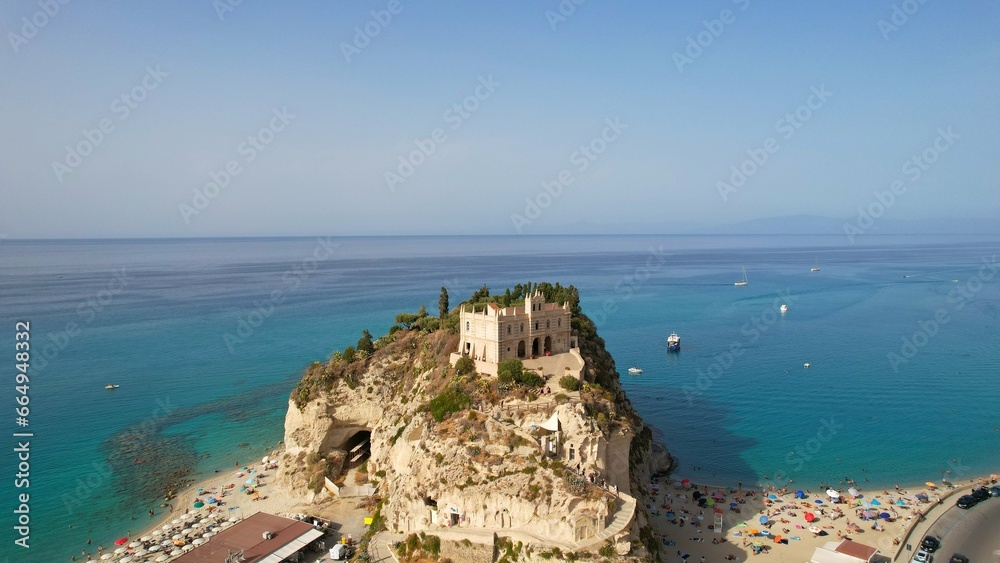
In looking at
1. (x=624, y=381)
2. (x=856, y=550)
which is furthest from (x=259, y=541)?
(x=624, y=381)

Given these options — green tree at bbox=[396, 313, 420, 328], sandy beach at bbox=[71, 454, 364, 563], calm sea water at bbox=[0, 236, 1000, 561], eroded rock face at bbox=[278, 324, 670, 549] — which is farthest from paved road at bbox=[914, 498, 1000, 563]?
green tree at bbox=[396, 313, 420, 328]

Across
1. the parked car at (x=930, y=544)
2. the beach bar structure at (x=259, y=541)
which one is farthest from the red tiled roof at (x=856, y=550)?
the beach bar structure at (x=259, y=541)

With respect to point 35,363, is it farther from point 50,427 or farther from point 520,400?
point 520,400

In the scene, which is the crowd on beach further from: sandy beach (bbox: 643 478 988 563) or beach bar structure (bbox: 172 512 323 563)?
sandy beach (bbox: 643 478 988 563)

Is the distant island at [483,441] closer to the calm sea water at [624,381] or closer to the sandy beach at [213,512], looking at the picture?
the sandy beach at [213,512]

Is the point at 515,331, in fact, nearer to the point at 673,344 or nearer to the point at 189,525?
the point at 189,525

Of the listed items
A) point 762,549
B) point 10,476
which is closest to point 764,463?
point 762,549
